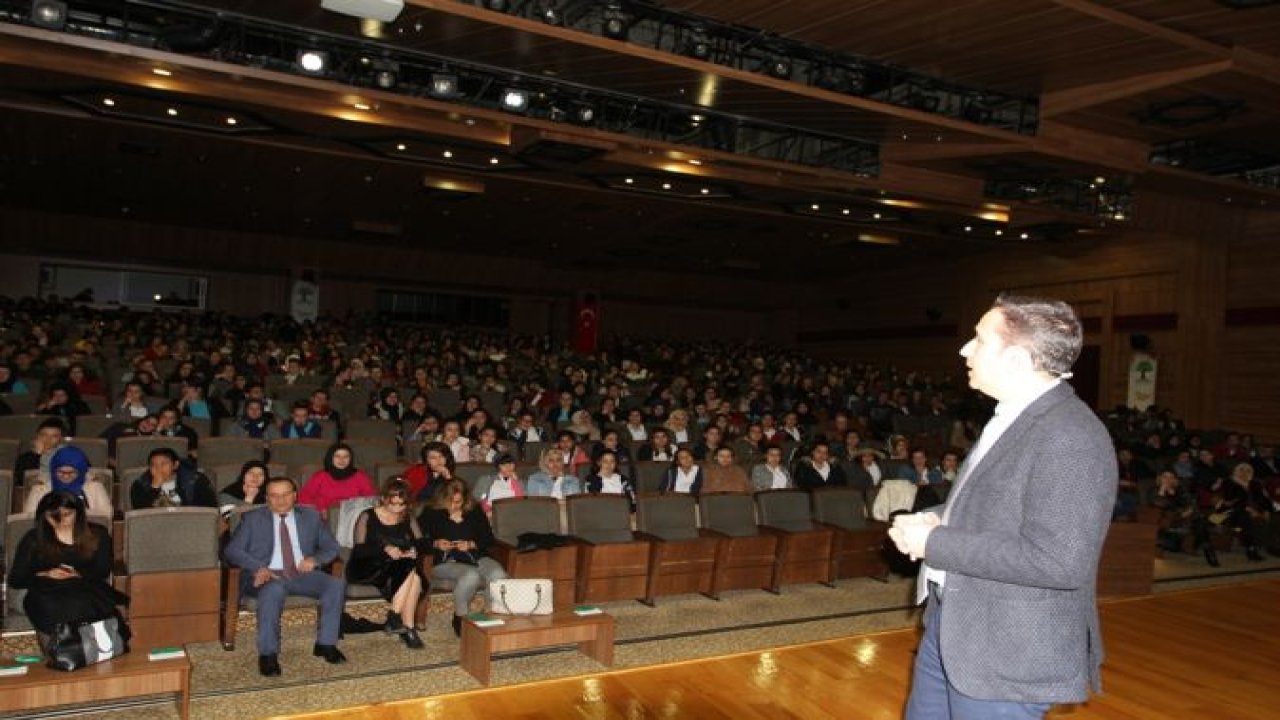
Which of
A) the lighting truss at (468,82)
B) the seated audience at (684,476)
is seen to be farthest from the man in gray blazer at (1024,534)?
the lighting truss at (468,82)

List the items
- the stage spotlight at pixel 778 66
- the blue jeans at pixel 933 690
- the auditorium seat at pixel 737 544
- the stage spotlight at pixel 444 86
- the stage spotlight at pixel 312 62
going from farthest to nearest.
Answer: the stage spotlight at pixel 444 86 → the stage spotlight at pixel 778 66 → the stage spotlight at pixel 312 62 → the auditorium seat at pixel 737 544 → the blue jeans at pixel 933 690

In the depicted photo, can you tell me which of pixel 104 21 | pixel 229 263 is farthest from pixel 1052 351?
pixel 229 263

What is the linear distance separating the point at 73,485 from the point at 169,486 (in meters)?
0.51

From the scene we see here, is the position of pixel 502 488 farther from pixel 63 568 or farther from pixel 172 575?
pixel 63 568

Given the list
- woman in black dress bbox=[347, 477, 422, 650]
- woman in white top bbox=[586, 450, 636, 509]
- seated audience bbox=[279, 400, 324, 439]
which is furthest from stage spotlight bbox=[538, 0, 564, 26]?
woman in black dress bbox=[347, 477, 422, 650]

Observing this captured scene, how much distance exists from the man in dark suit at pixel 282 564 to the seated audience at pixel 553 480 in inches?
76.0

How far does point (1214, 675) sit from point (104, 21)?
9.37 m

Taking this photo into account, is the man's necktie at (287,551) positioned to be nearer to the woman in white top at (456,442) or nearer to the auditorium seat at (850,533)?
the woman in white top at (456,442)

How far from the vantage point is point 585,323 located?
23344 millimetres

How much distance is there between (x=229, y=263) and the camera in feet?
65.1

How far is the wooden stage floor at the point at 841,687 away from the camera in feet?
13.0

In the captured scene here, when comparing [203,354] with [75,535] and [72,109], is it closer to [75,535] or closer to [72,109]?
[72,109]

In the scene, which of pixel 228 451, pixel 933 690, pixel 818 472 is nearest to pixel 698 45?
pixel 818 472

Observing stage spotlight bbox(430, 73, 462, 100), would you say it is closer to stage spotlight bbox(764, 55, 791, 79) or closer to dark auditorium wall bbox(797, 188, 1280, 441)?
stage spotlight bbox(764, 55, 791, 79)
